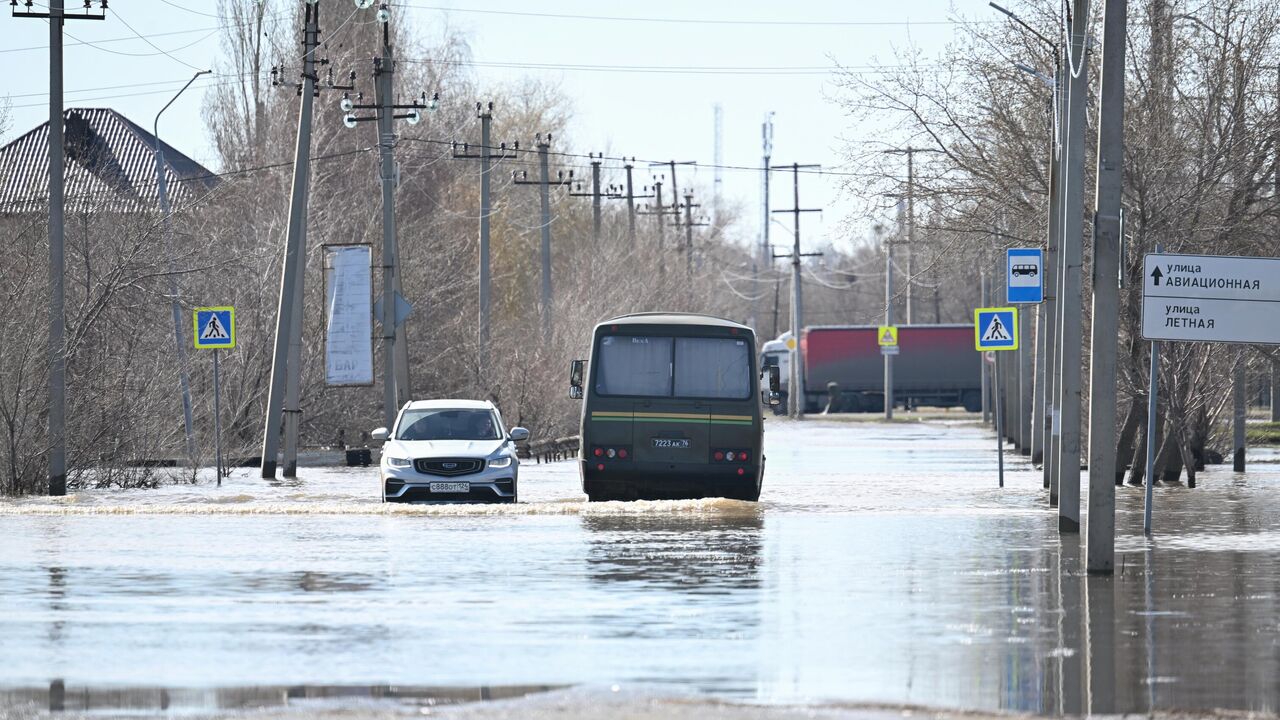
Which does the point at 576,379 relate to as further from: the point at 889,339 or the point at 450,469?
the point at 889,339

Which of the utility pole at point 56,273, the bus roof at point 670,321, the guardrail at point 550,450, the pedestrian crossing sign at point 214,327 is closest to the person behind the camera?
the bus roof at point 670,321

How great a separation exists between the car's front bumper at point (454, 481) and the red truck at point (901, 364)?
220 feet

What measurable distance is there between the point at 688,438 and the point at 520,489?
263 inches

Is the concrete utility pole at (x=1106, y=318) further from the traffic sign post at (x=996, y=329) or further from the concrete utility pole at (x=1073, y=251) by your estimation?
the traffic sign post at (x=996, y=329)

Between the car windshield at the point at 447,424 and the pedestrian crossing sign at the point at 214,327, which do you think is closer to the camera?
the car windshield at the point at 447,424

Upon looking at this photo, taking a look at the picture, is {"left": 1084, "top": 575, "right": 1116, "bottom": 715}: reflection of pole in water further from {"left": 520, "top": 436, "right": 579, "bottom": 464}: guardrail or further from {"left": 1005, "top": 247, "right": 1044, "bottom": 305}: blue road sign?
{"left": 520, "top": 436, "right": 579, "bottom": 464}: guardrail

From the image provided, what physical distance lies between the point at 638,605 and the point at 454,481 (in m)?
12.4

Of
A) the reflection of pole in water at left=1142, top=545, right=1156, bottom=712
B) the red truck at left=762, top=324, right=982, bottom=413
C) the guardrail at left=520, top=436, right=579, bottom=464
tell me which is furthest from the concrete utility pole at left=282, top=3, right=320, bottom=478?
the red truck at left=762, top=324, right=982, bottom=413

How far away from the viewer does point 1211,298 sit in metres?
20.1

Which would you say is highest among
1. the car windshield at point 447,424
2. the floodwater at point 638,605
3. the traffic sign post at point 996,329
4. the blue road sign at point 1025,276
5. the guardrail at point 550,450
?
the blue road sign at point 1025,276

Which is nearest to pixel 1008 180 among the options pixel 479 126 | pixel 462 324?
pixel 462 324

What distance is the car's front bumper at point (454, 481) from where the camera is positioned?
26656mm

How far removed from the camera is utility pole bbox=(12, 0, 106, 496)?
29.9 m

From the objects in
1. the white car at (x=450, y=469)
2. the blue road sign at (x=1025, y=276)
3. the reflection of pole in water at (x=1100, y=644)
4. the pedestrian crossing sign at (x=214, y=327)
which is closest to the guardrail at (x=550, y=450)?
the pedestrian crossing sign at (x=214, y=327)
